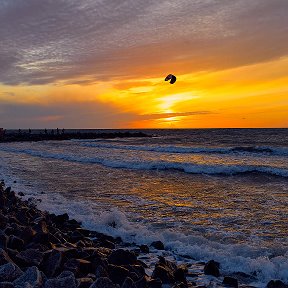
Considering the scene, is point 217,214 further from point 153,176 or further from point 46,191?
point 153,176

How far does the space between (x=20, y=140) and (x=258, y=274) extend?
5683 centimetres

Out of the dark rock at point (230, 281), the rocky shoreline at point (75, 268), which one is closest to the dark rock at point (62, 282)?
the rocky shoreline at point (75, 268)

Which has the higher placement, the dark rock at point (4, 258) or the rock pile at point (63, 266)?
the dark rock at point (4, 258)

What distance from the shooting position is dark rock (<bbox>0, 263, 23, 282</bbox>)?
4.04 meters

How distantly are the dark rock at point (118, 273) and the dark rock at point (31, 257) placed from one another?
34.5 inches

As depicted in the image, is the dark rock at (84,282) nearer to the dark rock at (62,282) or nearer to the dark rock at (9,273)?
the dark rock at (62,282)

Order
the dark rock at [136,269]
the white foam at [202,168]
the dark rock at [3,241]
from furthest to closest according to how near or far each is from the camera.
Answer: the white foam at [202,168] → the dark rock at [3,241] → the dark rock at [136,269]

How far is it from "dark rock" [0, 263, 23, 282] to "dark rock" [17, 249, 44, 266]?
48 cm

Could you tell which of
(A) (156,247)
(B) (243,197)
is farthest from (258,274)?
(B) (243,197)

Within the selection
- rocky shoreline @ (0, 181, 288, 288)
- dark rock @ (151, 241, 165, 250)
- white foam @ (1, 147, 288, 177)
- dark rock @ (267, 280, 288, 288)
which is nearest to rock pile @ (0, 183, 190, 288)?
rocky shoreline @ (0, 181, 288, 288)

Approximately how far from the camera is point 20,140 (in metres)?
58.5

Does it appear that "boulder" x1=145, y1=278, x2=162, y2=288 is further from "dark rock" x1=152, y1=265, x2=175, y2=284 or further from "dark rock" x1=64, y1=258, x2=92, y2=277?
"dark rock" x1=64, y1=258, x2=92, y2=277

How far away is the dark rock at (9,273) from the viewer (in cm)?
404

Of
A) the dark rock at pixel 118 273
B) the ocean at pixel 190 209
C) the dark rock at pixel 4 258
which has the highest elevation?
the dark rock at pixel 4 258
